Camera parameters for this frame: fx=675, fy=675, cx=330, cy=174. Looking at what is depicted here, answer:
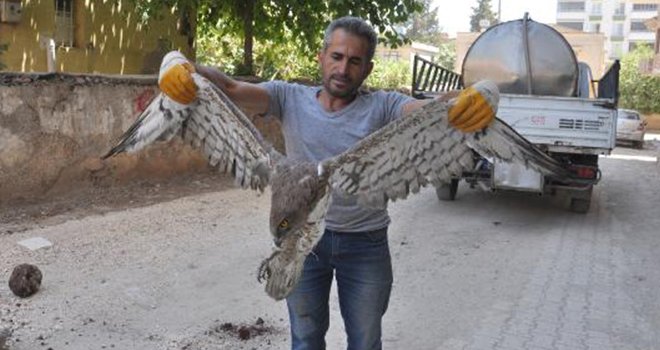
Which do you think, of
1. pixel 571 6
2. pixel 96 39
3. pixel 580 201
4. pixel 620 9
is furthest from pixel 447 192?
pixel 571 6

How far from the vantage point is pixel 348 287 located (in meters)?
2.70

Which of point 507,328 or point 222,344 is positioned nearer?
point 222,344

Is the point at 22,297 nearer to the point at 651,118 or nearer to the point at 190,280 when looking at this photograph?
the point at 190,280

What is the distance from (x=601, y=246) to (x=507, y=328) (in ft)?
10.0

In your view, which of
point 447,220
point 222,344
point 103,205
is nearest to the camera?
point 222,344

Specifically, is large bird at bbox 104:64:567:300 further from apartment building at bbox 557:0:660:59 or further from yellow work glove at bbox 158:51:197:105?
apartment building at bbox 557:0:660:59

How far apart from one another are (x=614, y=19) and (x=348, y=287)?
87.4 meters

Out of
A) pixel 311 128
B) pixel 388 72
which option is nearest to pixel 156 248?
pixel 311 128

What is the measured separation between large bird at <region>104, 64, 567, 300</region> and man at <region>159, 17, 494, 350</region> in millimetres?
126

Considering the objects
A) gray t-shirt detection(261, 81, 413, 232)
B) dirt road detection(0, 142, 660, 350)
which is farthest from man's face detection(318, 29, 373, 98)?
dirt road detection(0, 142, 660, 350)

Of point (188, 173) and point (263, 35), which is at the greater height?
→ point (263, 35)

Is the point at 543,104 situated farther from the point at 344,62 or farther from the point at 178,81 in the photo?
the point at 178,81

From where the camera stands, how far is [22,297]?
15.5 ft

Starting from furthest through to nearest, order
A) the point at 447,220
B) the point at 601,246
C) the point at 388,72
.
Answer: the point at 388,72, the point at 447,220, the point at 601,246
